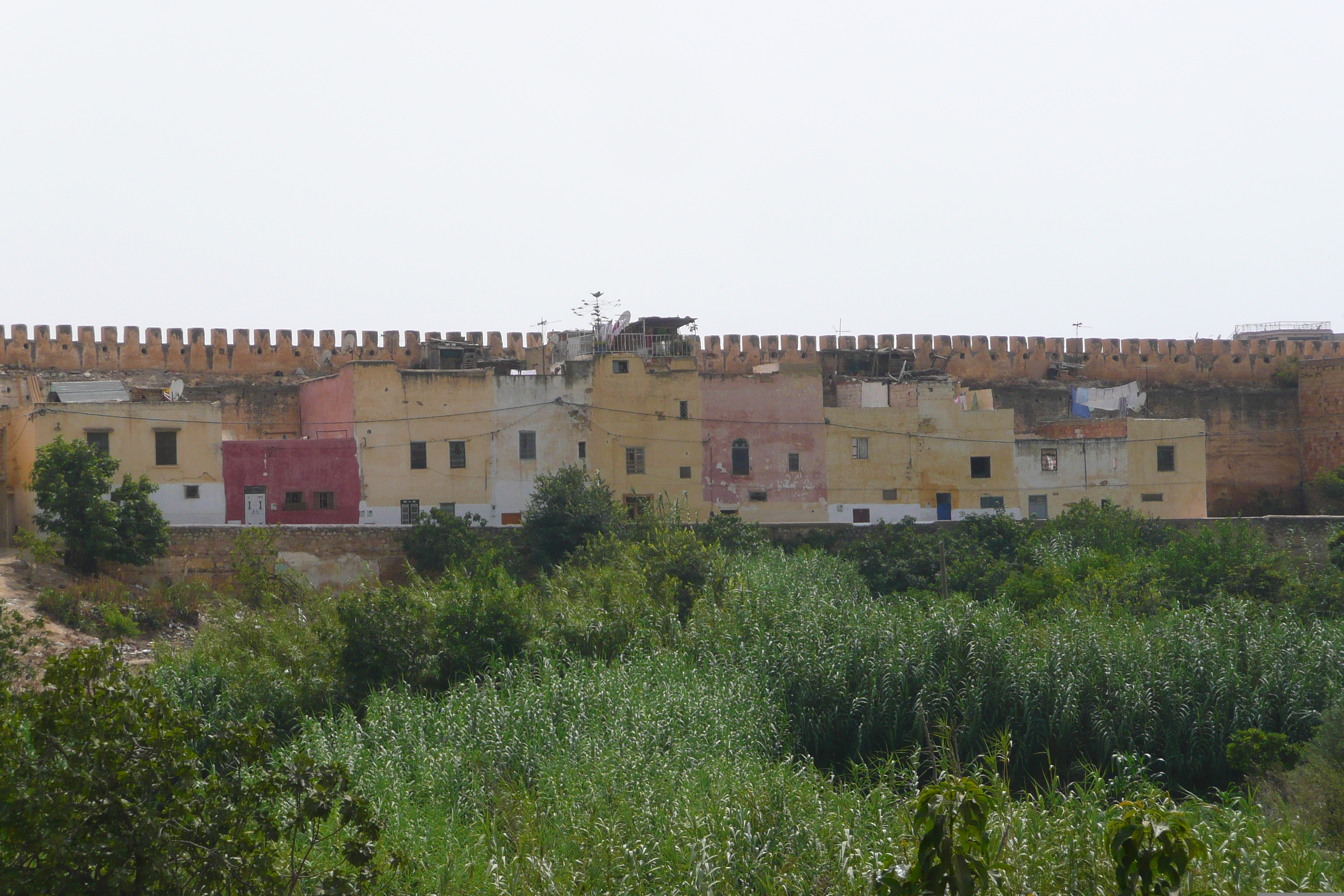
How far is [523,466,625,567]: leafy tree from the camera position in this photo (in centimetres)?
1884

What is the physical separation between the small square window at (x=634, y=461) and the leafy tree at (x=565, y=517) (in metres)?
2.11

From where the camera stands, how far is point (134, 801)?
399 cm

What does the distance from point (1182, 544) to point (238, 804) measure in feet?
52.6

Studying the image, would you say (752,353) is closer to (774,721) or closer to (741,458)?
(741,458)

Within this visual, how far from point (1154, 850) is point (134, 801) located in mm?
3047

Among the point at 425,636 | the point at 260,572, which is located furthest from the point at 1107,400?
the point at 425,636

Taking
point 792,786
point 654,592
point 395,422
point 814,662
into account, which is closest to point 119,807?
point 792,786

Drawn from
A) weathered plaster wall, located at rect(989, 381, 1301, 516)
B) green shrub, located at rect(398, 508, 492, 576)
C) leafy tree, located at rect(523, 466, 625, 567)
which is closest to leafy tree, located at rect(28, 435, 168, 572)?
green shrub, located at rect(398, 508, 492, 576)

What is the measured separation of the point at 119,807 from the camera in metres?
3.95

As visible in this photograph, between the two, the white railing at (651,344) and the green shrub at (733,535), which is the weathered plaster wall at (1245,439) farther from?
the green shrub at (733,535)

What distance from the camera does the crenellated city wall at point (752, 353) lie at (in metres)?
22.8

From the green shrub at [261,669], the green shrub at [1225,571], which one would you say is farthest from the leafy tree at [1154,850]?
the green shrub at [1225,571]

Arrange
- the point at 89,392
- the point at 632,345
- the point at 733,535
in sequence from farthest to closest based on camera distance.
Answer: the point at 632,345, the point at 89,392, the point at 733,535

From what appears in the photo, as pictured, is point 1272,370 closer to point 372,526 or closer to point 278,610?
point 372,526
